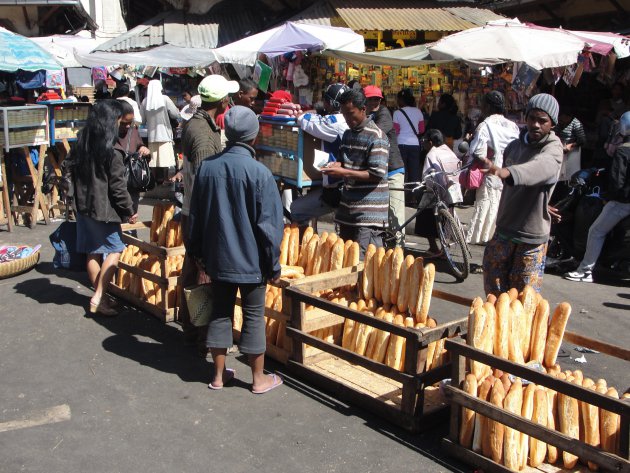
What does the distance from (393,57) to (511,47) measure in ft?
6.30

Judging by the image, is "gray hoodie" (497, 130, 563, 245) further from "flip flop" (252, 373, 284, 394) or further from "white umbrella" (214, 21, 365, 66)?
"white umbrella" (214, 21, 365, 66)

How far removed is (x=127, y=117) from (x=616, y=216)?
16.9 feet

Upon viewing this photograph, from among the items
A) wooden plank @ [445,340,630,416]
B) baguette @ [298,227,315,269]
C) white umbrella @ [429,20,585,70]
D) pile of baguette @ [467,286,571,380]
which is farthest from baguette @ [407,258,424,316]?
white umbrella @ [429,20,585,70]

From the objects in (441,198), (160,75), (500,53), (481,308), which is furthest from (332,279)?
(160,75)

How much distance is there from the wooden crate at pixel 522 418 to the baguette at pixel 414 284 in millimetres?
902

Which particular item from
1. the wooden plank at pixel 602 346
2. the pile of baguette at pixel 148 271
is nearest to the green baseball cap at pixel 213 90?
the pile of baguette at pixel 148 271

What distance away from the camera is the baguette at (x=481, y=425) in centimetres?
356

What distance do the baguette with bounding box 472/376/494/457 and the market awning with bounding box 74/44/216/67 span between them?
32.2 feet

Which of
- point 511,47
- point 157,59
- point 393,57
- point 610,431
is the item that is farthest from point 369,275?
point 157,59

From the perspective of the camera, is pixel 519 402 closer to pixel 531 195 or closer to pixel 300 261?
pixel 531 195

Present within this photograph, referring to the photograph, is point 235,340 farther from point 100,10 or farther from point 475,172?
point 100,10

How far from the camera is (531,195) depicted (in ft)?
14.8

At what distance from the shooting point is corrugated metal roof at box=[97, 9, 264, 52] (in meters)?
16.9

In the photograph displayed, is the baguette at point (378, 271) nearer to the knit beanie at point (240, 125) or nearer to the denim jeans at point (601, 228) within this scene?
the knit beanie at point (240, 125)
